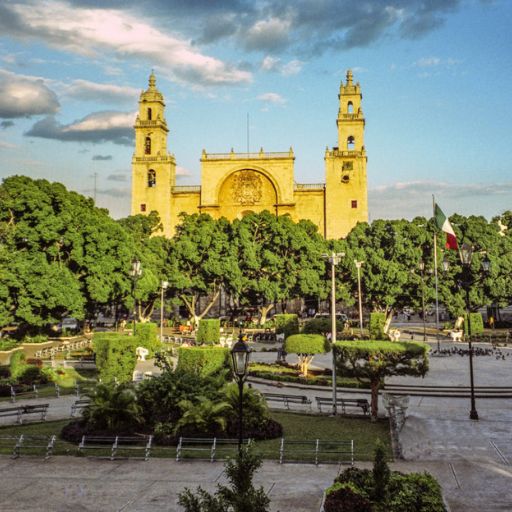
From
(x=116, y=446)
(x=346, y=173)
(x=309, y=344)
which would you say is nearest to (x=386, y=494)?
(x=116, y=446)

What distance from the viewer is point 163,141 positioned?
7462 cm

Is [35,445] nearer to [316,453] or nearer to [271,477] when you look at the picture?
[271,477]

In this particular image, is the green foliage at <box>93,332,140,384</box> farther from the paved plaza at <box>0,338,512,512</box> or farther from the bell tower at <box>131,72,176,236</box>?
the bell tower at <box>131,72,176,236</box>

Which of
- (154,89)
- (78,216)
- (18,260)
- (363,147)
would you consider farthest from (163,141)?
(18,260)

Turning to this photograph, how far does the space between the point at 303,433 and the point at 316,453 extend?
3434 millimetres

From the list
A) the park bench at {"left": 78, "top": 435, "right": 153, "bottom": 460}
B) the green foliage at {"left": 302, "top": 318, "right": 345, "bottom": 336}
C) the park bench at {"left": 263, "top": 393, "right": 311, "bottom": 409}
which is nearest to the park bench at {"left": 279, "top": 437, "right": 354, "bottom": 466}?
the park bench at {"left": 78, "top": 435, "right": 153, "bottom": 460}

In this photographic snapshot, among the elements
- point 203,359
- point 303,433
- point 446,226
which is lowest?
point 303,433

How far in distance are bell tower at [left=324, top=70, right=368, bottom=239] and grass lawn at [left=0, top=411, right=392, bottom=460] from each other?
173ft

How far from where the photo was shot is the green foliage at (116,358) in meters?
24.4

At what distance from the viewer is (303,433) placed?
1719cm

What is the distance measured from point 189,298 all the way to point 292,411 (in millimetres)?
38009

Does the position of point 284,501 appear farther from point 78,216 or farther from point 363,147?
point 363,147

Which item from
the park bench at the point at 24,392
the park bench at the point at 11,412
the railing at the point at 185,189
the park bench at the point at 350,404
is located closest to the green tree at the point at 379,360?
the park bench at the point at 350,404

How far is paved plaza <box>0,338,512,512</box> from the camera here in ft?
36.4
